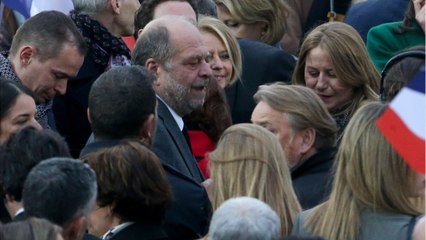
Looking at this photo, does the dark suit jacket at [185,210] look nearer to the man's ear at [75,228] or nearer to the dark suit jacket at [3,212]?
the dark suit jacket at [3,212]

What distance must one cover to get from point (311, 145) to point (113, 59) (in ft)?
6.64

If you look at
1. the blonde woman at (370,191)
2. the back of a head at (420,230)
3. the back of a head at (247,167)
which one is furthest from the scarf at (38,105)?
the back of a head at (420,230)

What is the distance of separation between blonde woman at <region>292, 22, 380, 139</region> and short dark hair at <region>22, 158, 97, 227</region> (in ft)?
9.14

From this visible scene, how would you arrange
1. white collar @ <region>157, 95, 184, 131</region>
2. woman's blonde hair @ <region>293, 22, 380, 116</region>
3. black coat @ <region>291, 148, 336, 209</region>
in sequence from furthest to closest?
1. woman's blonde hair @ <region>293, 22, 380, 116</region>
2. white collar @ <region>157, 95, 184, 131</region>
3. black coat @ <region>291, 148, 336, 209</region>

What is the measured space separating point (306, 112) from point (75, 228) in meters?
1.89

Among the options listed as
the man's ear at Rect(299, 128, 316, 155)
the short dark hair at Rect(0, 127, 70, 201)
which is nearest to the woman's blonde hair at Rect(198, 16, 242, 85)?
the man's ear at Rect(299, 128, 316, 155)

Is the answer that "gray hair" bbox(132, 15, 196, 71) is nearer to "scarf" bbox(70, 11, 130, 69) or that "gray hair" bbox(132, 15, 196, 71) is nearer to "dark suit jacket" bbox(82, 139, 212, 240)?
"scarf" bbox(70, 11, 130, 69)

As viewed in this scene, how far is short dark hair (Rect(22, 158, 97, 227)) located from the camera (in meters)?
4.73

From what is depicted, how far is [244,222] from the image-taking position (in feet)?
14.9

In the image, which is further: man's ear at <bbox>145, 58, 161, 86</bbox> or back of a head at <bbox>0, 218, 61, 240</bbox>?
man's ear at <bbox>145, 58, 161, 86</bbox>

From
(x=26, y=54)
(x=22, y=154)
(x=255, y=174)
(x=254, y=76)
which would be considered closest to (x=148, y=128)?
(x=255, y=174)

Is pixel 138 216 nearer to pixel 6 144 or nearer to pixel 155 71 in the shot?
pixel 6 144

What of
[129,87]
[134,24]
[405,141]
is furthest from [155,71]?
[405,141]

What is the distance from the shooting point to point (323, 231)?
5.18 meters
